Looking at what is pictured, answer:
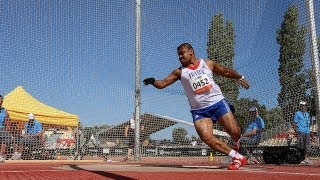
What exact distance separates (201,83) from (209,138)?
0.84 meters

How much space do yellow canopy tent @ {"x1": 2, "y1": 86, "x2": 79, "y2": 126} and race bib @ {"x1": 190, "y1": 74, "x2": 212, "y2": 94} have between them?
10.7m

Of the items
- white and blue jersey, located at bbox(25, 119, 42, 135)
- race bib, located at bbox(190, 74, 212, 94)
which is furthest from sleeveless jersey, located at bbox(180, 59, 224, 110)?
white and blue jersey, located at bbox(25, 119, 42, 135)

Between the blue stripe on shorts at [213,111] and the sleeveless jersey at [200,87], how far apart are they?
1.9 inches

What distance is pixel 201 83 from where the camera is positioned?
20.2 ft

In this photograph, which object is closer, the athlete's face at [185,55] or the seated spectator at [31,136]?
the athlete's face at [185,55]

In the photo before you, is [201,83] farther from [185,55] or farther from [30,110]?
[30,110]

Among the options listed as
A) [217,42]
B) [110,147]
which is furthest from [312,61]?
[110,147]

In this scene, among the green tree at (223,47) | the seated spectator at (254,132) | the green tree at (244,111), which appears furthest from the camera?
the green tree at (223,47)

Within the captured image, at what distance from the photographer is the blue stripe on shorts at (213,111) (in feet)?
20.3

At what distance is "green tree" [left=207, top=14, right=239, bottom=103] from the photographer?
13729mm

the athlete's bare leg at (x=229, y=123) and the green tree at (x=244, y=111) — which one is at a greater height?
the green tree at (x=244, y=111)

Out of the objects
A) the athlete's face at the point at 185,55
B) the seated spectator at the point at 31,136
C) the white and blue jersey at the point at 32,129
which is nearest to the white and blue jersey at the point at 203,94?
the athlete's face at the point at 185,55

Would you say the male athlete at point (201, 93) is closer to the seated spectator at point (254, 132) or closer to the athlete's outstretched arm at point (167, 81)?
the athlete's outstretched arm at point (167, 81)

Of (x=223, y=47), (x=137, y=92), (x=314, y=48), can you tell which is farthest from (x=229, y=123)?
(x=223, y=47)
